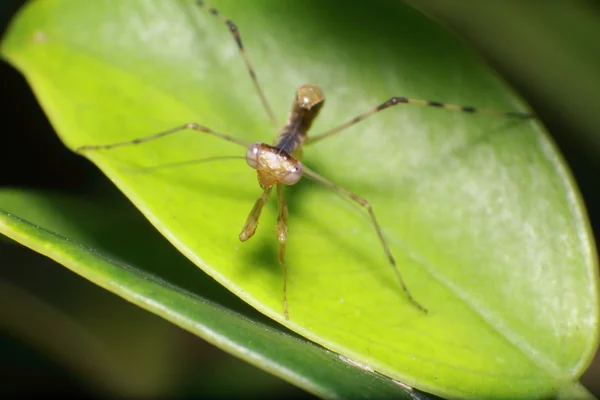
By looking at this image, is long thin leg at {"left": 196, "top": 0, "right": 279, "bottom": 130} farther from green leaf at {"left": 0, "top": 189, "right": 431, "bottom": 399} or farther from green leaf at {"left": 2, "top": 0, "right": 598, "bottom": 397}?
green leaf at {"left": 0, "top": 189, "right": 431, "bottom": 399}

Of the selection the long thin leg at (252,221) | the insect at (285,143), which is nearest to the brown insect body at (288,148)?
the insect at (285,143)

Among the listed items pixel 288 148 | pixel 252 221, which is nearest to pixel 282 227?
pixel 252 221

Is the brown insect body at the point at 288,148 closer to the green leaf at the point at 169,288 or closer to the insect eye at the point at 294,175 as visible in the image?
the insect eye at the point at 294,175

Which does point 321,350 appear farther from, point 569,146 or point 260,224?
point 569,146

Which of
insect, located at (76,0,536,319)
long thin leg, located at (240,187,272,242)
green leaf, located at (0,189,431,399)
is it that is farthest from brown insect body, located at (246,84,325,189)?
green leaf, located at (0,189,431,399)

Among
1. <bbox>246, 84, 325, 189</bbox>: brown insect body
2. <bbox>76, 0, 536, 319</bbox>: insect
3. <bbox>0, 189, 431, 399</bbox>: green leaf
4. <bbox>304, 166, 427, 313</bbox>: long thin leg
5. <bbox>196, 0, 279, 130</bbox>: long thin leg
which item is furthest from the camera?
<bbox>196, 0, 279, 130</bbox>: long thin leg

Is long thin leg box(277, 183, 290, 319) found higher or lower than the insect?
lower

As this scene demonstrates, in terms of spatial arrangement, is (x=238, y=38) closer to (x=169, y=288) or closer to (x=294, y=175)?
(x=294, y=175)
